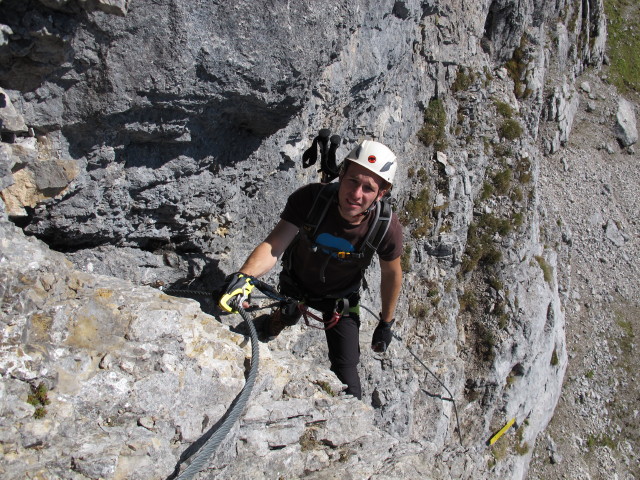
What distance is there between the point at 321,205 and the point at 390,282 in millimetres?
1680

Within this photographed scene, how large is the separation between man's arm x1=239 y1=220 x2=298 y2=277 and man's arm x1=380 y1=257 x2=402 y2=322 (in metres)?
1.49

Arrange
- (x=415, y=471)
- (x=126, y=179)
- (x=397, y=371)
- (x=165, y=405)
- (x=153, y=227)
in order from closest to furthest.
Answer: (x=165, y=405), (x=415, y=471), (x=126, y=179), (x=153, y=227), (x=397, y=371)

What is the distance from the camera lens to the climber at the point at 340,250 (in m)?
6.12

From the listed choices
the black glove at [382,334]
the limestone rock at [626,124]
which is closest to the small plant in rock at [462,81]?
the black glove at [382,334]

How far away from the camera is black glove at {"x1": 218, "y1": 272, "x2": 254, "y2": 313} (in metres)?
5.81

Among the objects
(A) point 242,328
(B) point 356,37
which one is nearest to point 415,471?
(A) point 242,328

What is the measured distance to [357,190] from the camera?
6078 millimetres

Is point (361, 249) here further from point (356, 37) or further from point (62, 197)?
point (356, 37)

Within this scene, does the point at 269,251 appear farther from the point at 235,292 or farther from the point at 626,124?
the point at 626,124

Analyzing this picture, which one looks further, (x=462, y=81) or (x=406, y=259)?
(x=462, y=81)

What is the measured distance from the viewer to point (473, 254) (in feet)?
52.9

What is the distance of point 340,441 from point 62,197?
4.61 m

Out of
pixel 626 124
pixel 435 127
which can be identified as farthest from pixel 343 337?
pixel 626 124

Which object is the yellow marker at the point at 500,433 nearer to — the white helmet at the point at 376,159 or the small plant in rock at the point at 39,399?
the white helmet at the point at 376,159
